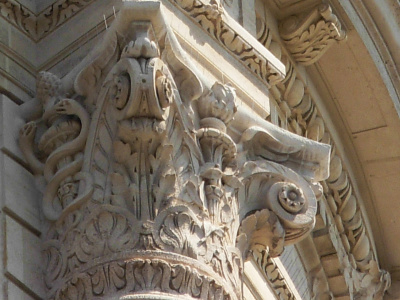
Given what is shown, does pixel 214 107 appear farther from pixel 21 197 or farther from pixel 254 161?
pixel 21 197

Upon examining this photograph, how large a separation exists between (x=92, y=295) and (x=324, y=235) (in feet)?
10.7

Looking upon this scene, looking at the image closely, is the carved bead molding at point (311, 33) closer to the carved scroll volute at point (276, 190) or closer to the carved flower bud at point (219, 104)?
the carved scroll volute at point (276, 190)

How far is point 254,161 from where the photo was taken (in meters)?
6.66

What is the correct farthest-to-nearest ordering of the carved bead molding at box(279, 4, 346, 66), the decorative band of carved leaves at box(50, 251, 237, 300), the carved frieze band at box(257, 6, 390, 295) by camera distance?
the carved frieze band at box(257, 6, 390, 295)
the carved bead molding at box(279, 4, 346, 66)
the decorative band of carved leaves at box(50, 251, 237, 300)

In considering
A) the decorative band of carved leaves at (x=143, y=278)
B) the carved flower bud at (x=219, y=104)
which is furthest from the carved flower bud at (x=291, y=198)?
the decorative band of carved leaves at (x=143, y=278)

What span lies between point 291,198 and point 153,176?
2.37ft

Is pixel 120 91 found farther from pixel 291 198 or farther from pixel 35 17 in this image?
pixel 35 17

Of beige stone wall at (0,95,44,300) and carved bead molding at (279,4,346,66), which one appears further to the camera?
carved bead molding at (279,4,346,66)

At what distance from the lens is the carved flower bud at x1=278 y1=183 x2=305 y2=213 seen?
657 cm

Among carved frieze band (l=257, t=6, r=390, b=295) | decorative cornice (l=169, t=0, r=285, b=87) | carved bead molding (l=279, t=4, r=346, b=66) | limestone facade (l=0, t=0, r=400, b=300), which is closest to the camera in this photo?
limestone facade (l=0, t=0, r=400, b=300)

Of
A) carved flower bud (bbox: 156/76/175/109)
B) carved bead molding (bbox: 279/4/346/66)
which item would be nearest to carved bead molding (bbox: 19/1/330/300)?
carved flower bud (bbox: 156/76/175/109)

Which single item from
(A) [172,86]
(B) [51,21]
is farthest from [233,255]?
(B) [51,21]

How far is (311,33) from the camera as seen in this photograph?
8617mm

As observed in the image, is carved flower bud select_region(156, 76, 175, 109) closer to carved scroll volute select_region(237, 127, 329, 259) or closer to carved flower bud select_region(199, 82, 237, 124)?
carved flower bud select_region(199, 82, 237, 124)
